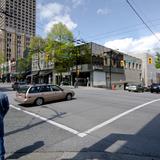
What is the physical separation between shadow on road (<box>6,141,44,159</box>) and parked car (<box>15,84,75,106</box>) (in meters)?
9.41

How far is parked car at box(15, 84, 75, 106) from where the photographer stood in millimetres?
16141

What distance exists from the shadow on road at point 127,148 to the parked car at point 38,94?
9502 millimetres

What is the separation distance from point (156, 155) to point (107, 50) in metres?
48.4

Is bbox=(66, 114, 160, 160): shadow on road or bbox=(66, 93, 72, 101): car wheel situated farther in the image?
bbox=(66, 93, 72, 101): car wheel

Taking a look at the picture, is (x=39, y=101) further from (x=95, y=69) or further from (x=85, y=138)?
(x=95, y=69)

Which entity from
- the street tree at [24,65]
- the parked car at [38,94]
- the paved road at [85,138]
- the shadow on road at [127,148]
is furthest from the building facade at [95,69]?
the shadow on road at [127,148]

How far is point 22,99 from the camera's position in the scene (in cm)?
1616

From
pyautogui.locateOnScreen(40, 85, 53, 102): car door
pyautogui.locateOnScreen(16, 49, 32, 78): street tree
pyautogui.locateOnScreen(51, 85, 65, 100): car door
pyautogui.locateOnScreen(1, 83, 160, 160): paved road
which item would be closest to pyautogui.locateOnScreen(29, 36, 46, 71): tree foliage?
pyautogui.locateOnScreen(16, 49, 32, 78): street tree

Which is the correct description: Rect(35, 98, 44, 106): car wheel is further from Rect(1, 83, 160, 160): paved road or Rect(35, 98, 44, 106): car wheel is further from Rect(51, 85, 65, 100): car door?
Rect(1, 83, 160, 160): paved road

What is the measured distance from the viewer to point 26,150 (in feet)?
20.7

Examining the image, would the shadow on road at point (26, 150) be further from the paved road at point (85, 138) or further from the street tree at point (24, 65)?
the street tree at point (24, 65)

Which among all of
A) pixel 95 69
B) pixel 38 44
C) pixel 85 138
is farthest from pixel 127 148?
pixel 38 44

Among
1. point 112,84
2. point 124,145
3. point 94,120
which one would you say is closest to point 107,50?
point 112,84

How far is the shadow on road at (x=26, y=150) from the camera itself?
19.2 feet
